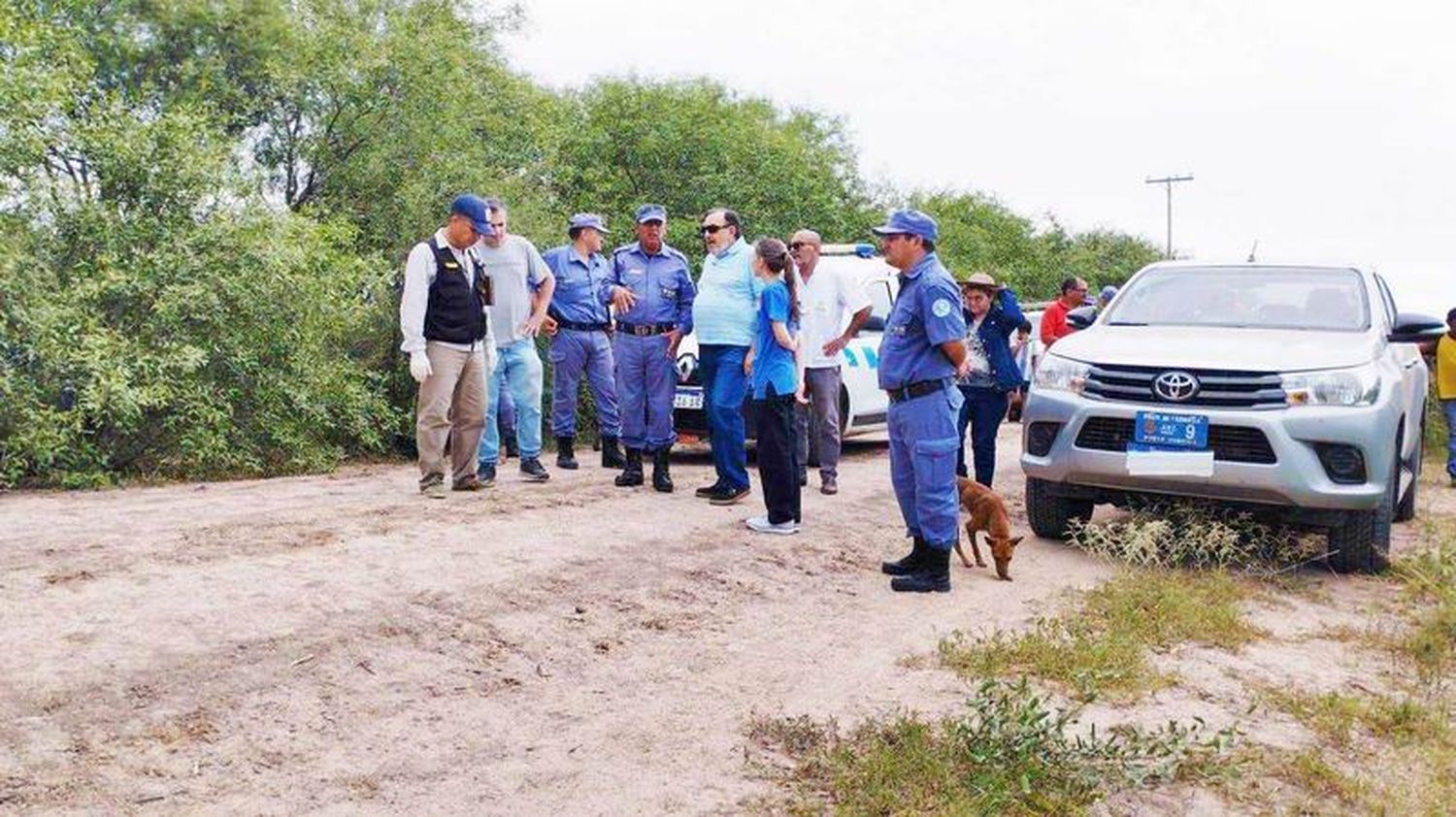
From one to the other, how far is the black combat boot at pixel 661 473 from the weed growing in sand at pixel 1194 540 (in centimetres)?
269

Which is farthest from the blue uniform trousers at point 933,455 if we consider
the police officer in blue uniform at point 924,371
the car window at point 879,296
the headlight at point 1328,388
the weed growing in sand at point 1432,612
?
the car window at point 879,296

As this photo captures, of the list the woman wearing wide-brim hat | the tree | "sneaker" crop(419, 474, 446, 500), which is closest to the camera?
"sneaker" crop(419, 474, 446, 500)

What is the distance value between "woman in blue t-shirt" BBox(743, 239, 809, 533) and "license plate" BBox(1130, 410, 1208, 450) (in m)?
1.92

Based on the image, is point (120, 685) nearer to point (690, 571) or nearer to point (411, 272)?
point (690, 571)

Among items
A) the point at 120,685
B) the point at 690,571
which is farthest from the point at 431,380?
the point at 120,685

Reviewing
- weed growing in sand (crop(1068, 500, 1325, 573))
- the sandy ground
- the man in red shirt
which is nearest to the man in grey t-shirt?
the sandy ground

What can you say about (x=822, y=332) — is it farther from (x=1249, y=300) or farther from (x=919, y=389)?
(x=919, y=389)

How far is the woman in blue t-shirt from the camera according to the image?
23.4ft

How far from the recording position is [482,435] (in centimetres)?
852

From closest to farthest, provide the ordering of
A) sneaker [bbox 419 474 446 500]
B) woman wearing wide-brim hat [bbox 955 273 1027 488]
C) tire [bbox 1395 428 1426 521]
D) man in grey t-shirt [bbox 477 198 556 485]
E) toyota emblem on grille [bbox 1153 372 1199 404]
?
toyota emblem on grille [bbox 1153 372 1199 404], sneaker [bbox 419 474 446 500], woman wearing wide-brim hat [bbox 955 273 1027 488], man in grey t-shirt [bbox 477 198 556 485], tire [bbox 1395 428 1426 521]

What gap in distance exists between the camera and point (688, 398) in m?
10.5

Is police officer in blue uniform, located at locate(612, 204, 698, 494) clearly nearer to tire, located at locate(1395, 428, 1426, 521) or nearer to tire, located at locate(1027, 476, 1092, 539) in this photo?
tire, located at locate(1027, 476, 1092, 539)

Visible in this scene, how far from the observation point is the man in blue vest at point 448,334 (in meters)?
7.51

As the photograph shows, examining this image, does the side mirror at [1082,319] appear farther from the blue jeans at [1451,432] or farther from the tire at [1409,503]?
the blue jeans at [1451,432]
